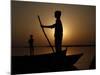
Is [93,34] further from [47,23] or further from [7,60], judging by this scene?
[7,60]

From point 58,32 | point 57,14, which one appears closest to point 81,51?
point 58,32

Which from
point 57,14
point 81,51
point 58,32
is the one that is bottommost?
point 81,51

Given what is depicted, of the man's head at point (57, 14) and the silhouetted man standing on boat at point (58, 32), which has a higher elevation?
the man's head at point (57, 14)

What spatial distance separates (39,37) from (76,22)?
0.45 meters

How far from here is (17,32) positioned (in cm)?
177

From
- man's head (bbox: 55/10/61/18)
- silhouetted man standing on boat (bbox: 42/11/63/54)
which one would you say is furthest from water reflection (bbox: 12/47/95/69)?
man's head (bbox: 55/10/61/18)

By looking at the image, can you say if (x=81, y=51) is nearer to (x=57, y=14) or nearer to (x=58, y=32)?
(x=58, y=32)

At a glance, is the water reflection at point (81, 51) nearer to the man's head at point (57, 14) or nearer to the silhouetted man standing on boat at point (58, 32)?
the silhouetted man standing on boat at point (58, 32)

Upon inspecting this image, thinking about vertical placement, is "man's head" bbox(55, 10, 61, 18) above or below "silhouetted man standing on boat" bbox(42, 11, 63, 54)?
above

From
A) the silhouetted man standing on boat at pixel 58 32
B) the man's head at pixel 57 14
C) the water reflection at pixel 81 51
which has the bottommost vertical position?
the water reflection at pixel 81 51

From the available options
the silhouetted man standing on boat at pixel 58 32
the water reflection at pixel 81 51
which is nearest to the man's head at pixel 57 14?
the silhouetted man standing on boat at pixel 58 32

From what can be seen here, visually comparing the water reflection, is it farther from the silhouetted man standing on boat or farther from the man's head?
the man's head

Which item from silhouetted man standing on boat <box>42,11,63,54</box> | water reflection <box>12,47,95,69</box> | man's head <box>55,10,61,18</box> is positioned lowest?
water reflection <box>12,47,95,69</box>
